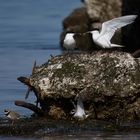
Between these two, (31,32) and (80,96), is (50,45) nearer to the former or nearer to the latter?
(31,32)

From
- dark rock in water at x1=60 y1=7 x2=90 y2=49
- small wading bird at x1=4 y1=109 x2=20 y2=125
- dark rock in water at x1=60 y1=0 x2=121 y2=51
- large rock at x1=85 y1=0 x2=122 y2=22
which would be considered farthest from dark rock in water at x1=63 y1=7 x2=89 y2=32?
small wading bird at x1=4 y1=109 x2=20 y2=125

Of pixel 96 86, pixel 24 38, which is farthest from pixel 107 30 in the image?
pixel 24 38

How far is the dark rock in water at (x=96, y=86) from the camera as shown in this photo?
16.4m

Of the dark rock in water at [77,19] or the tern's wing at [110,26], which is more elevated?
the dark rock in water at [77,19]

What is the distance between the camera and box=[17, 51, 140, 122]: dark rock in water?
53.9ft

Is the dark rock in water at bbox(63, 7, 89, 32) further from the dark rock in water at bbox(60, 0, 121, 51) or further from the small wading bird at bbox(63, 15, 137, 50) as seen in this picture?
the small wading bird at bbox(63, 15, 137, 50)

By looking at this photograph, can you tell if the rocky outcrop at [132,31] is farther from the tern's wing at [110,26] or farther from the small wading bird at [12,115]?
the small wading bird at [12,115]

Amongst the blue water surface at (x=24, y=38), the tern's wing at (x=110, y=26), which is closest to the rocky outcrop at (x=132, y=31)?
the blue water surface at (x=24, y=38)

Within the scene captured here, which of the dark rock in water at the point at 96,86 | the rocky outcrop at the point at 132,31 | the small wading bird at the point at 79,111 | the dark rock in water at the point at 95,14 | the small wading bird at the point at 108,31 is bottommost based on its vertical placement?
the small wading bird at the point at 79,111

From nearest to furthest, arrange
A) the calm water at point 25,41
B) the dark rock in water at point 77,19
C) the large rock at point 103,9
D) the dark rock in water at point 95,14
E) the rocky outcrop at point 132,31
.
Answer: the calm water at point 25,41
the rocky outcrop at point 132,31
the dark rock in water at point 95,14
the large rock at point 103,9
the dark rock in water at point 77,19

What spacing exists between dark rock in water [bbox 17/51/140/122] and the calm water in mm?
824

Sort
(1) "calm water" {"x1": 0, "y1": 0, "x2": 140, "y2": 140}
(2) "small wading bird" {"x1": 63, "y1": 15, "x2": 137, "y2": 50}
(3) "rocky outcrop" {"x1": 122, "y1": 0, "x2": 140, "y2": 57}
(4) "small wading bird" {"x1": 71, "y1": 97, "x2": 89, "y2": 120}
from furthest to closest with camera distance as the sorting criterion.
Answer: (3) "rocky outcrop" {"x1": 122, "y1": 0, "x2": 140, "y2": 57}
(1) "calm water" {"x1": 0, "y1": 0, "x2": 140, "y2": 140}
(2) "small wading bird" {"x1": 63, "y1": 15, "x2": 137, "y2": 50}
(4) "small wading bird" {"x1": 71, "y1": 97, "x2": 89, "y2": 120}

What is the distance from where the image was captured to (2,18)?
4359cm

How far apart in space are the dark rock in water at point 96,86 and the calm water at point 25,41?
2.70ft
